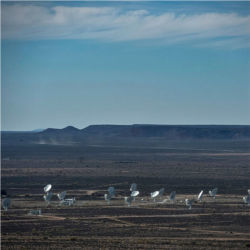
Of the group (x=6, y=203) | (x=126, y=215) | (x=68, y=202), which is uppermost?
(x=68, y=202)

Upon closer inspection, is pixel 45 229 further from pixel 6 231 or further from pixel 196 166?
pixel 196 166

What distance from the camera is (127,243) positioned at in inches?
1348

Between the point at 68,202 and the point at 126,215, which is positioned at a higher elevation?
the point at 68,202

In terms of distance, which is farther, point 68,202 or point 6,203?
point 68,202

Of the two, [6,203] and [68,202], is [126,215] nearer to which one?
[68,202]

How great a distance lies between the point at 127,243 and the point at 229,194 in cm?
2472

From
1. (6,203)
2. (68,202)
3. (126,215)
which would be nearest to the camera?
(126,215)

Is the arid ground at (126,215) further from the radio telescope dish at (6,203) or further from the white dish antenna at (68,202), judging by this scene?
the white dish antenna at (68,202)

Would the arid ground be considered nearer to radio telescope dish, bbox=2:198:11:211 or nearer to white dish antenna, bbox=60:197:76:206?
radio telescope dish, bbox=2:198:11:211

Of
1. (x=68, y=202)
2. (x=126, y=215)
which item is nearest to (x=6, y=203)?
(x=68, y=202)

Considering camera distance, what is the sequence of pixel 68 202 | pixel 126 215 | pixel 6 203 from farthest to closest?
pixel 68 202 → pixel 6 203 → pixel 126 215

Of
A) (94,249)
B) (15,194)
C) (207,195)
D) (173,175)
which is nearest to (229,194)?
(207,195)

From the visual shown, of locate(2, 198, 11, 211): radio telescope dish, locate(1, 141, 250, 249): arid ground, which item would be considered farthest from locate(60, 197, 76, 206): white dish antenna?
locate(2, 198, 11, 211): radio telescope dish

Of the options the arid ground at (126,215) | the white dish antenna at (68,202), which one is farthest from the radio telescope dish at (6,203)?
the white dish antenna at (68,202)
